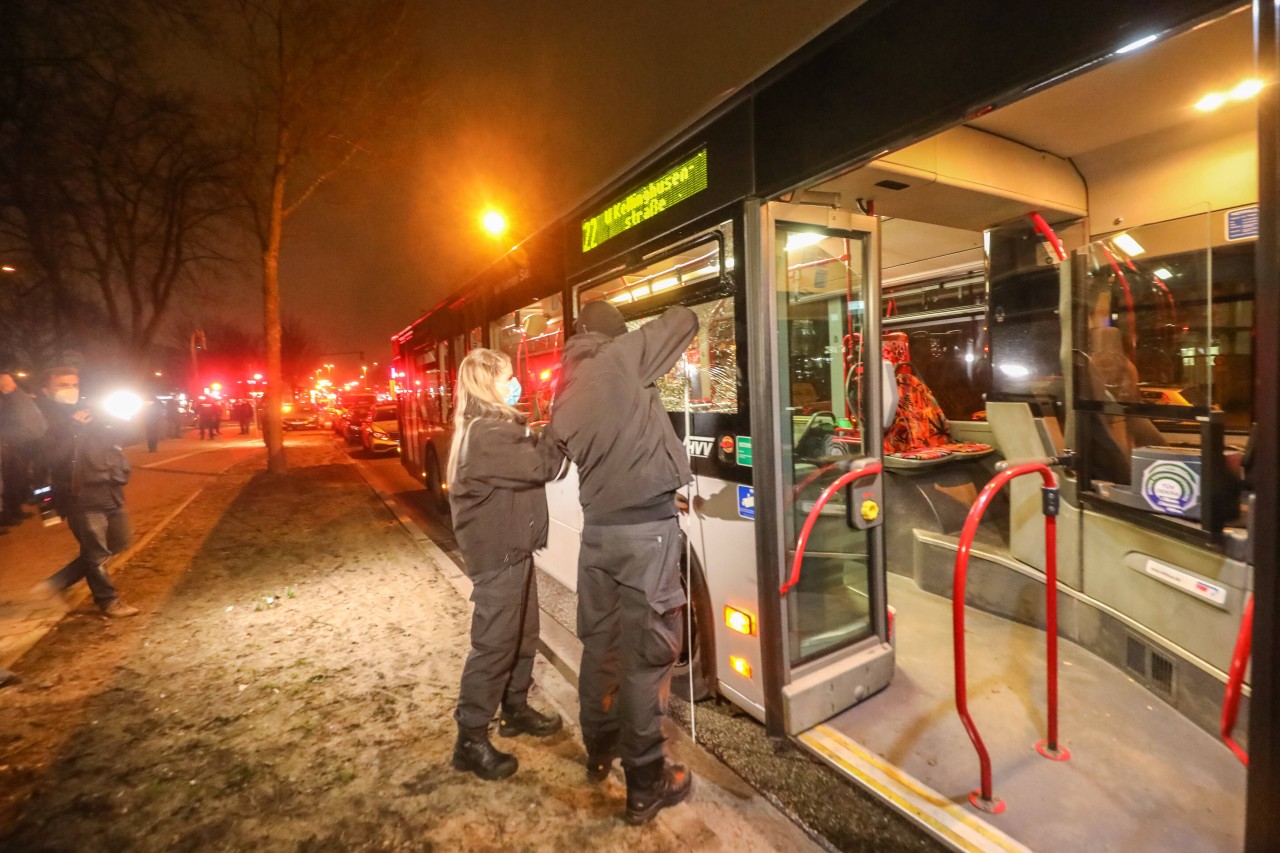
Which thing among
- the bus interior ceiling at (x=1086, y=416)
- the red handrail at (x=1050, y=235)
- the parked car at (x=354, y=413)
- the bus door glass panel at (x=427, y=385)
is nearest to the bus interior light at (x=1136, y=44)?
the bus interior ceiling at (x=1086, y=416)

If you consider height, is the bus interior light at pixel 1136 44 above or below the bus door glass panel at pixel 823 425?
above

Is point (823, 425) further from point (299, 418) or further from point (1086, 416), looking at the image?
point (299, 418)

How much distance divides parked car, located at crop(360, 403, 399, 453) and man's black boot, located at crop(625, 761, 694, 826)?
A: 16.0 meters

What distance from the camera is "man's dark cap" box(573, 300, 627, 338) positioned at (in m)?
2.65

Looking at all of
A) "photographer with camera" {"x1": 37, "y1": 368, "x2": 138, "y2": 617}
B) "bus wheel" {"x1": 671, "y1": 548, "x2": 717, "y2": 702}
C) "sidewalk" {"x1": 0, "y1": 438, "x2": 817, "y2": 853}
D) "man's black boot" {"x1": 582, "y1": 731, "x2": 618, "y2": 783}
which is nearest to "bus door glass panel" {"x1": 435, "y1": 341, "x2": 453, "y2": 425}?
"sidewalk" {"x1": 0, "y1": 438, "x2": 817, "y2": 853}

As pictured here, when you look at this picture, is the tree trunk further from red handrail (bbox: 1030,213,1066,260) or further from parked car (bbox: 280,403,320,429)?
parked car (bbox: 280,403,320,429)

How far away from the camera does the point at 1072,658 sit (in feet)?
11.8

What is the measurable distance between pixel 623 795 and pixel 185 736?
7.88ft

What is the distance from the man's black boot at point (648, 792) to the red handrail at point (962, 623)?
3.91 ft

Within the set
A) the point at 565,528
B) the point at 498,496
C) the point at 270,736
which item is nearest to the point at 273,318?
the point at 565,528


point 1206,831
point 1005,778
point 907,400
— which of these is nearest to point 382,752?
point 1005,778

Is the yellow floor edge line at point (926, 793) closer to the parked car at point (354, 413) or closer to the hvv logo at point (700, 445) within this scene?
the hvv logo at point (700, 445)

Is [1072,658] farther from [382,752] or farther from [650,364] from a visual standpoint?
[382,752]

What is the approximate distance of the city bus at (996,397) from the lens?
2.33 meters
